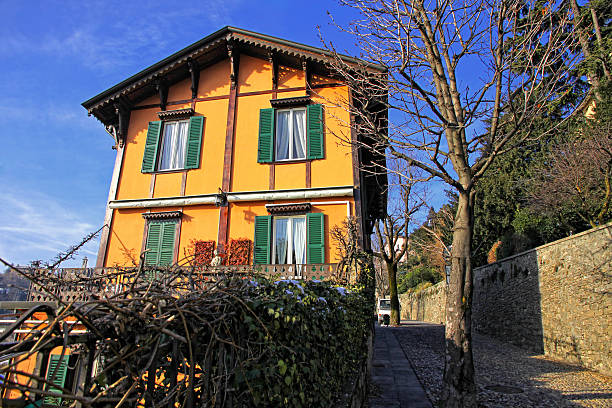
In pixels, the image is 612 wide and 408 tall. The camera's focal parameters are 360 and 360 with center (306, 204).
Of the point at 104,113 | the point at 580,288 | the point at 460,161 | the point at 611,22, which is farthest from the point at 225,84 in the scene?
the point at 611,22

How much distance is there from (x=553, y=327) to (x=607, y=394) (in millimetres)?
4769

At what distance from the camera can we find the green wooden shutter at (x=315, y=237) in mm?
10484

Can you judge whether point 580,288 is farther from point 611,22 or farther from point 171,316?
point 611,22

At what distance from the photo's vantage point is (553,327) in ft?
39.8

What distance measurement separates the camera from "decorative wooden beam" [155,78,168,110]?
41.8ft

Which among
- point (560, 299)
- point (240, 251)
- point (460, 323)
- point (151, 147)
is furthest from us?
point (151, 147)

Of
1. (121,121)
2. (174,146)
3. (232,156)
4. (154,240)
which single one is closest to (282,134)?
(232,156)

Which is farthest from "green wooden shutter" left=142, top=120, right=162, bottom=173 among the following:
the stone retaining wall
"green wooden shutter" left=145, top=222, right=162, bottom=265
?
the stone retaining wall

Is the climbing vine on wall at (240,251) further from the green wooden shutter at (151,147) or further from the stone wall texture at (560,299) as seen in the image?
the stone wall texture at (560,299)

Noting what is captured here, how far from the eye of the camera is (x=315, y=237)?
10.6m

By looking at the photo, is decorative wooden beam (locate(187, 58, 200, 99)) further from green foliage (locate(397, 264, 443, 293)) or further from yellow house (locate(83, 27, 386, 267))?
green foliage (locate(397, 264, 443, 293))

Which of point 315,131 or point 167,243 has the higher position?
point 315,131

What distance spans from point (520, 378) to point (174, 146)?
1242cm

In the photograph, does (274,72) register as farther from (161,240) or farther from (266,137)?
(161,240)
